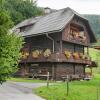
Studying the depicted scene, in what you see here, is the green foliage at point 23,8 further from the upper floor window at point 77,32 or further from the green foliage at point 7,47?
the green foliage at point 7,47

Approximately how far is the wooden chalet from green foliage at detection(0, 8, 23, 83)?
24.2 m

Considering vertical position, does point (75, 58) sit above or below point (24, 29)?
below

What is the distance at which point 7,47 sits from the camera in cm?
1634

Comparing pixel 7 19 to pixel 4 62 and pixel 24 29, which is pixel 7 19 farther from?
pixel 24 29

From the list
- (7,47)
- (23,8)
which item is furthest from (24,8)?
(7,47)

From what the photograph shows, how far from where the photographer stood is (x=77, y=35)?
46.2 metres

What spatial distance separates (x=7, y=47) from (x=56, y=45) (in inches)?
1087

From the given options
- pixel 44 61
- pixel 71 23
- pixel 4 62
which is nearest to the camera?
pixel 4 62

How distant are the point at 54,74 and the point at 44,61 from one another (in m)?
2.00

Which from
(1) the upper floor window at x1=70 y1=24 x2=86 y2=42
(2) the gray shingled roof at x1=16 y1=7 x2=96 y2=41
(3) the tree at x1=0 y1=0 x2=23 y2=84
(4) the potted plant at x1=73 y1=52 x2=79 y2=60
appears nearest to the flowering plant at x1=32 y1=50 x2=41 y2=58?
(2) the gray shingled roof at x1=16 y1=7 x2=96 y2=41

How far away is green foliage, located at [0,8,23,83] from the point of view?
1616 centimetres

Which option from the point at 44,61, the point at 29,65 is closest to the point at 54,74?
Result: the point at 44,61

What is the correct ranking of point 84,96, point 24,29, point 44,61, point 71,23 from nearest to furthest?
point 84,96 < point 44,61 < point 71,23 < point 24,29

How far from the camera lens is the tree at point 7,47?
53.0 feet
